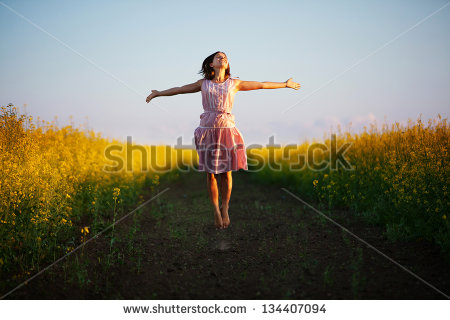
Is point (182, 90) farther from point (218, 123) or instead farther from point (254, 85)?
point (254, 85)

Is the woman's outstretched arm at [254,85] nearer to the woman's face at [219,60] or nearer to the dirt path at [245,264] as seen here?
the woman's face at [219,60]

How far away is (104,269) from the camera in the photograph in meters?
3.52

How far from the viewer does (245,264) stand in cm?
375

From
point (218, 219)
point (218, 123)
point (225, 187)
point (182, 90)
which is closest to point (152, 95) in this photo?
point (182, 90)

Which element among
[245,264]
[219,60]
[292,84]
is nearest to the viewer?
[245,264]

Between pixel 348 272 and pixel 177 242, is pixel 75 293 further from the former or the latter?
pixel 348 272

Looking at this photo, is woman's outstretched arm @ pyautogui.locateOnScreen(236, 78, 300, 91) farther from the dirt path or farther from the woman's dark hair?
the dirt path

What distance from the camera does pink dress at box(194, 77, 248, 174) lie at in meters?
4.64

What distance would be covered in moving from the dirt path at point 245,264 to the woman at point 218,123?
802 mm

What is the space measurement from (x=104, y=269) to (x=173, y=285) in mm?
827

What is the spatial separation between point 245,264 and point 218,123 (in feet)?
6.31

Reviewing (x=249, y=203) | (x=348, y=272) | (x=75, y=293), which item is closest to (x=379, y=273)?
(x=348, y=272)

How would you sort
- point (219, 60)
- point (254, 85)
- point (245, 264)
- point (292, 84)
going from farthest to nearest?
point (292, 84), point (254, 85), point (219, 60), point (245, 264)

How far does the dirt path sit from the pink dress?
107 cm
